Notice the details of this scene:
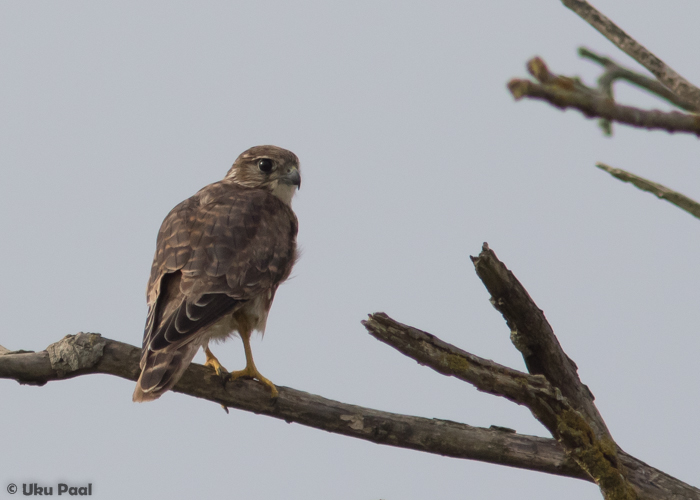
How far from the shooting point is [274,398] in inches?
149

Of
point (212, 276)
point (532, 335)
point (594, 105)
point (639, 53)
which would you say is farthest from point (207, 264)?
point (594, 105)

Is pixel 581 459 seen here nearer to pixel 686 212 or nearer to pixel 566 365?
pixel 566 365

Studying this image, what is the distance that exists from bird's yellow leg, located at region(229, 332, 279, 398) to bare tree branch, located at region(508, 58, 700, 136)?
2972 millimetres

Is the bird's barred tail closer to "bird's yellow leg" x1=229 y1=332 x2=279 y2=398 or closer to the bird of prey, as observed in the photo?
the bird of prey

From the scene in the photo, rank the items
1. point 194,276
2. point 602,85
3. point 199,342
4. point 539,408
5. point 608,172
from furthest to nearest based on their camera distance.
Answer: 1. point 194,276
2. point 199,342
3. point 539,408
4. point 608,172
5. point 602,85

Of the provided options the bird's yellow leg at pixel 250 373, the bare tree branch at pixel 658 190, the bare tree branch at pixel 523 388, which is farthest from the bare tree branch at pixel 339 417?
the bare tree branch at pixel 658 190

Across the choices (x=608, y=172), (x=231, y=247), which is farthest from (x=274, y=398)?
(x=608, y=172)

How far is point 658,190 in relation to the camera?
1.56m

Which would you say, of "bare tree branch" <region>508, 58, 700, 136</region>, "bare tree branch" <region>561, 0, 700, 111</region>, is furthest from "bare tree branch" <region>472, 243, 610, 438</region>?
"bare tree branch" <region>508, 58, 700, 136</region>

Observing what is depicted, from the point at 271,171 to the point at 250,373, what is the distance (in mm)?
2121

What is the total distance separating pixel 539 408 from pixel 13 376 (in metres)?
2.54

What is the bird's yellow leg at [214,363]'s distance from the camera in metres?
4.16

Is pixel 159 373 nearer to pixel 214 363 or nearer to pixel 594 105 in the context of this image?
pixel 214 363

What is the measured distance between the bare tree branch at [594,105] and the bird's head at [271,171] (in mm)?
4849
